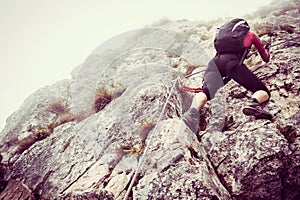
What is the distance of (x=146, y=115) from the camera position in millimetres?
5645

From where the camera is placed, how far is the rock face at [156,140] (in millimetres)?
4082

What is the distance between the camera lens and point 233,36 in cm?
516

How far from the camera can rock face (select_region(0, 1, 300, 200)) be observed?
4.08 metres

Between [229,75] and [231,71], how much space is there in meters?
0.11

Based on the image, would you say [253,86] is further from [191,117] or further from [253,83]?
[191,117]

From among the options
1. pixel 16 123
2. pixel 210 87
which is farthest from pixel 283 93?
pixel 16 123

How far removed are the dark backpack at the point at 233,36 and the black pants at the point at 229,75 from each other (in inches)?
6.9

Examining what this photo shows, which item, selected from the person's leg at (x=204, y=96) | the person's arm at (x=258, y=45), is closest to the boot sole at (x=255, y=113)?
the person's leg at (x=204, y=96)

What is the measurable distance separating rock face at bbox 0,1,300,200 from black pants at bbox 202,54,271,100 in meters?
0.61

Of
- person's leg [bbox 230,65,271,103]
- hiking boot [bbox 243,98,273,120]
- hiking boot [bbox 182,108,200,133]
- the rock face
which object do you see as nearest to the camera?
the rock face

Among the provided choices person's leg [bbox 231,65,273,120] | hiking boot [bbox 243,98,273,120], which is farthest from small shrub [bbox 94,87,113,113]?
hiking boot [bbox 243,98,273,120]

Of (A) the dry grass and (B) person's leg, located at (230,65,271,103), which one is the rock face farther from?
(B) person's leg, located at (230,65,271,103)

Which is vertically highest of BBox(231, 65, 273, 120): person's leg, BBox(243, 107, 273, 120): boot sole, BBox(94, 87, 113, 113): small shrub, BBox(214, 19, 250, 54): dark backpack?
BBox(214, 19, 250, 54): dark backpack

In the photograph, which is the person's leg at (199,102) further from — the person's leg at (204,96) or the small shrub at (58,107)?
the small shrub at (58,107)
